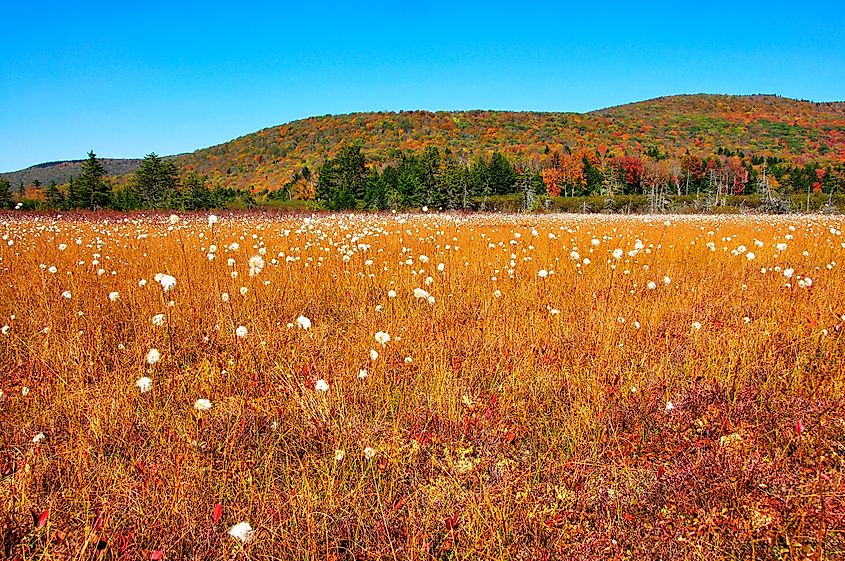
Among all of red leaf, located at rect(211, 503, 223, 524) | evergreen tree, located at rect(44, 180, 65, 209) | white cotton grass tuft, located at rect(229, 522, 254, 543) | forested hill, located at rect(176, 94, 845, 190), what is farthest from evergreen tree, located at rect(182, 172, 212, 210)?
white cotton grass tuft, located at rect(229, 522, 254, 543)

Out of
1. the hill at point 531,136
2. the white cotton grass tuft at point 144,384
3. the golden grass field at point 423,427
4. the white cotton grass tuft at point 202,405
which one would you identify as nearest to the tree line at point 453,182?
the hill at point 531,136

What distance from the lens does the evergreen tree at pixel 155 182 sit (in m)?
40.2

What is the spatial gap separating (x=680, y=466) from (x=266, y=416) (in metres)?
2.03

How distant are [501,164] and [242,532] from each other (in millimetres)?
57545

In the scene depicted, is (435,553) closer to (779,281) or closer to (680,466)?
(680,466)

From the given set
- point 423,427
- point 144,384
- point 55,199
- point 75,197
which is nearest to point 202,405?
point 144,384

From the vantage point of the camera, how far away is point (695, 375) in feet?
9.30

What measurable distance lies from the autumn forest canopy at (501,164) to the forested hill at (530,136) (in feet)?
1.50

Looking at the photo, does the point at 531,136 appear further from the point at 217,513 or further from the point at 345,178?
the point at 217,513

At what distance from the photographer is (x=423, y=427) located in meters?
2.33

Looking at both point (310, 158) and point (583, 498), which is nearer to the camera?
point (583, 498)

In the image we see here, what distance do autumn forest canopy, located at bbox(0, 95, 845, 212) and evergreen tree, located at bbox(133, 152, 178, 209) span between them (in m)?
0.14

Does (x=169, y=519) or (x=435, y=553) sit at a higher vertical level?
(x=169, y=519)

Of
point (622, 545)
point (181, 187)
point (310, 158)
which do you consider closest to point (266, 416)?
point (622, 545)
